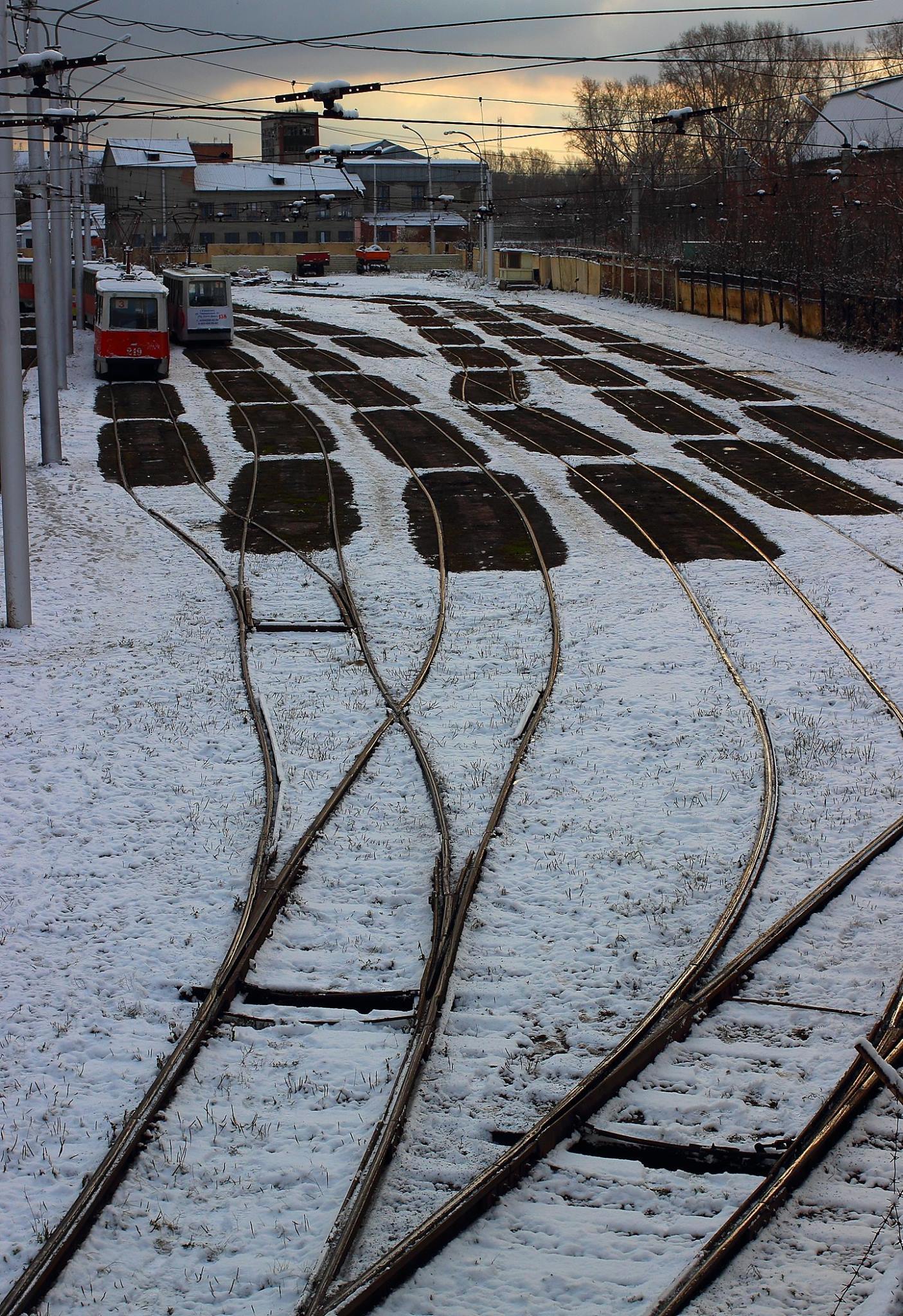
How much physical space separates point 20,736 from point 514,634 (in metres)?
5.77

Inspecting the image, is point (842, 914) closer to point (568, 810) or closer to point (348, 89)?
point (568, 810)

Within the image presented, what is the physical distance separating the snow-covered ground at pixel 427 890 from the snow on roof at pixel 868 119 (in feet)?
147

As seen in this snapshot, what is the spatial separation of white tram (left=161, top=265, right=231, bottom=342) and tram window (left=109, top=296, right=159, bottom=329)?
20.6 feet

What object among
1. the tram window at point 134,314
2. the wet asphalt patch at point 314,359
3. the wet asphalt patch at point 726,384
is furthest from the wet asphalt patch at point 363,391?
the wet asphalt patch at point 726,384

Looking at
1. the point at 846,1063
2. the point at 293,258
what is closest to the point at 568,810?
the point at 846,1063

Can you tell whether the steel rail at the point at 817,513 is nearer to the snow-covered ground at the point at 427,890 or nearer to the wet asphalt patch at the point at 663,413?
the snow-covered ground at the point at 427,890

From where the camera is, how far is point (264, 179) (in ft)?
343

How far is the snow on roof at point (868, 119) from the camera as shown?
2205 inches

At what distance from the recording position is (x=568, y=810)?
408 inches

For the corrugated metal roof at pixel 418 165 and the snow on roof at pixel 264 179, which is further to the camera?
the corrugated metal roof at pixel 418 165

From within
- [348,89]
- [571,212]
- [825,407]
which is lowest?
[825,407]

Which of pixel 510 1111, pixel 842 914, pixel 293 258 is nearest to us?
pixel 510 1111

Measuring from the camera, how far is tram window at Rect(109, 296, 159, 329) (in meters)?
33.8

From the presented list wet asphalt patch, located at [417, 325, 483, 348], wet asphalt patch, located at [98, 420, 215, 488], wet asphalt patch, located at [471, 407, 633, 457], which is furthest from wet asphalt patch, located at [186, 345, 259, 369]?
wet asphalt patch, located at [471, 407, 633, 457]
